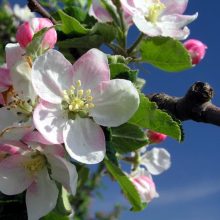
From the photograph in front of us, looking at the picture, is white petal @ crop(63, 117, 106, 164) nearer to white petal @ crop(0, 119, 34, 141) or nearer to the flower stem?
white petal @ crop(0, 119, 34, 141)

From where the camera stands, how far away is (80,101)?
132 cm

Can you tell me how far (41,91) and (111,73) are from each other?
0.18m

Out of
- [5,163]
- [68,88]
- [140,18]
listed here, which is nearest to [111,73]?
[68,88]

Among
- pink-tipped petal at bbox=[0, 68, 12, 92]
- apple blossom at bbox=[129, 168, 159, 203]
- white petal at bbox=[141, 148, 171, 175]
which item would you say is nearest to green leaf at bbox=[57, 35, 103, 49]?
pink-tipped petal at bbox=[0, 68, 12, 92]

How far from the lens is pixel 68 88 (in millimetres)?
1349

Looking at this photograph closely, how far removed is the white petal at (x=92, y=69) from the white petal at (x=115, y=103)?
2 cm

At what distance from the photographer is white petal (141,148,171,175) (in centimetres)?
217

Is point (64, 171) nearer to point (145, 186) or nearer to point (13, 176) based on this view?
point (13, 176)

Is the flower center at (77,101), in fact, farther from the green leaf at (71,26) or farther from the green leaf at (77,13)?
the green leaf at (77,13)

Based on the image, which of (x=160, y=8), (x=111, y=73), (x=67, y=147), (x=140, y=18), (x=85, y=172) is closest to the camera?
(x=67, y=147)

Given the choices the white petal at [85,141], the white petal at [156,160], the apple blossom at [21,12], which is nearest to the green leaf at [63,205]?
the white petal at [85,141]

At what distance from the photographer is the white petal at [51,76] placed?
1.24 meters

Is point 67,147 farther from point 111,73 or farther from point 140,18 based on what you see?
point 140,18

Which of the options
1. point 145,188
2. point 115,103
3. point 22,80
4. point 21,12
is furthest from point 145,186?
point 21,12
